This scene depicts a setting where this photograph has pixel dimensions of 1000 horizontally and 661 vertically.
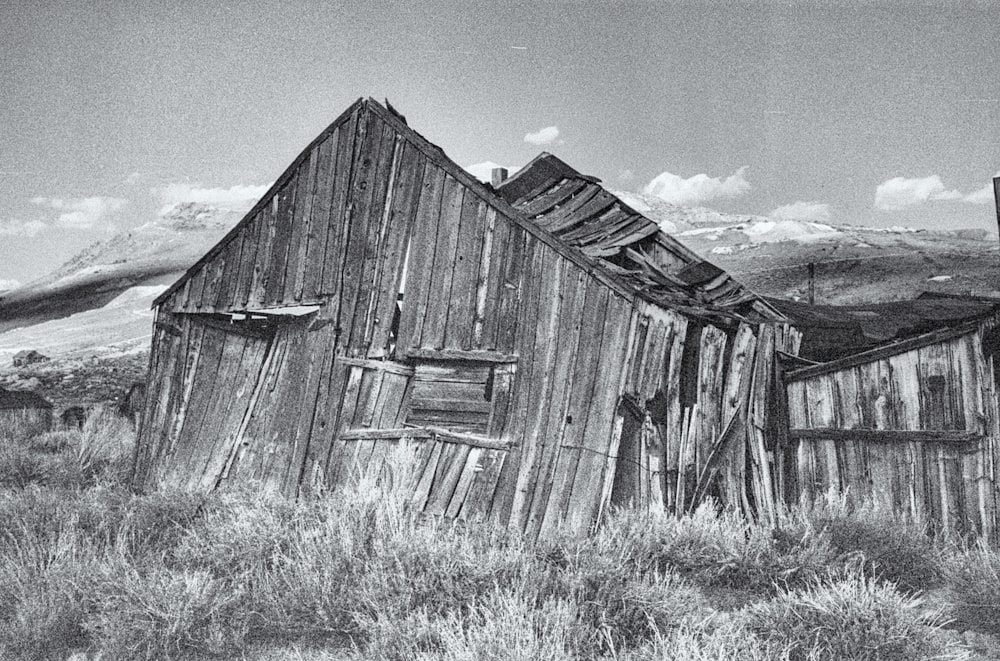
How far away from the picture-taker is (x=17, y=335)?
40875 millimetres

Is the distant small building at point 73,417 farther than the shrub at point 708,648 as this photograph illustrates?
Yes

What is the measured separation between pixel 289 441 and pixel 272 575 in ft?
9.61

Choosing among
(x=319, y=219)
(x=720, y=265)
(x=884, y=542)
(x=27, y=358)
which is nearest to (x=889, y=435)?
(x=884, y=542)

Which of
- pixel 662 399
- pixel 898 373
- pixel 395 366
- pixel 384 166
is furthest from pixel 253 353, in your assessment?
pixel 898 373

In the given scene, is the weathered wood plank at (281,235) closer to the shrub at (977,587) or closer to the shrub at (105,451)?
the shrub at (105,451)

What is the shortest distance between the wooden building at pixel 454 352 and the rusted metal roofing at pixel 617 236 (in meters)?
0.04

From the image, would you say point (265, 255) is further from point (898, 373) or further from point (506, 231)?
point (898, 373)

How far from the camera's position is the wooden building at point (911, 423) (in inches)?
248

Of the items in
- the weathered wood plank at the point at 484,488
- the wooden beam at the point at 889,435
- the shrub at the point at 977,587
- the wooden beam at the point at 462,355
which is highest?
the wooden beam at the point at 462,355

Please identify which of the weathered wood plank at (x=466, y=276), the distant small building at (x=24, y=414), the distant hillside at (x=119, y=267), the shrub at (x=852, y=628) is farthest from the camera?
the distant hillside at (x=119, y=267)

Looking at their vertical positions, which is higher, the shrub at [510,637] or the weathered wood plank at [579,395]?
the weathered wood plank at [579,395]

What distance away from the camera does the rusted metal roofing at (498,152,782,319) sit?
27.7ft

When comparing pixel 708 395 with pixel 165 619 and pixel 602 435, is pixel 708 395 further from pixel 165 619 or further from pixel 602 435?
pixel 165 619

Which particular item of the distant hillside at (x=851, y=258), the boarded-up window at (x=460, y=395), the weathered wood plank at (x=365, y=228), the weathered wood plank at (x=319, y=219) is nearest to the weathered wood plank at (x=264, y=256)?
the weathered wood plank at (x=319, y=219)
